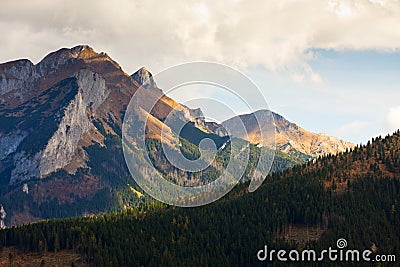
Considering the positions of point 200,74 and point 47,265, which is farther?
point 47,265

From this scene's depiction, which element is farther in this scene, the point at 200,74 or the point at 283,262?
the point at 283,262

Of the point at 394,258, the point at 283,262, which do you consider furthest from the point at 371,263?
the point at 283,262

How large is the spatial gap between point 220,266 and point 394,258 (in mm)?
61701

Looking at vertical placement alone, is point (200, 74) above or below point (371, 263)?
above

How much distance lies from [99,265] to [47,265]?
61.9 feet

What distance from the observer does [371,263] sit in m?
188

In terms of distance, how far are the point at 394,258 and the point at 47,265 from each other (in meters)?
124

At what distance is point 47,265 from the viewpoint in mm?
198125

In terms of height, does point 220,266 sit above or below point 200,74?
below

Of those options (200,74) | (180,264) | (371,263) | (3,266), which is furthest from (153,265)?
(200,74)

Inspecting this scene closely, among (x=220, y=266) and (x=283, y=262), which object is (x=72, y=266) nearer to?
(x=220, y=266)

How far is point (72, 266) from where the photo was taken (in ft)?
640

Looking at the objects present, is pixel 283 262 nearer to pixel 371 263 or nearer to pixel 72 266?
pixel 371 263

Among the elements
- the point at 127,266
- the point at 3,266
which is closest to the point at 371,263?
the point at 127,266
